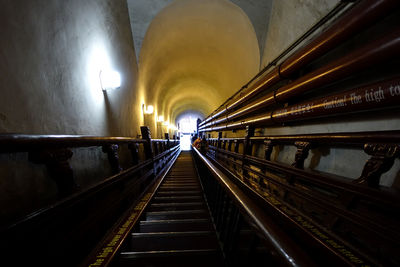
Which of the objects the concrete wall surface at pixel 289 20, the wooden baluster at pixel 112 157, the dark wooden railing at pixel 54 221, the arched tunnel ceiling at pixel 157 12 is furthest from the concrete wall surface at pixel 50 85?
the concrete wall surface at pixel 289 20

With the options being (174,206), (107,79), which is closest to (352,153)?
(174,206)

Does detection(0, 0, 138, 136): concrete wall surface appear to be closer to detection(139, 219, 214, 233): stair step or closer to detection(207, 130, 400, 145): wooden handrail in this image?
detection(139, 219, 214, 233): stair step

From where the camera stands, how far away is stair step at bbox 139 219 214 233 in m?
2.13

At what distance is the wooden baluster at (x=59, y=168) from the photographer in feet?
4.23

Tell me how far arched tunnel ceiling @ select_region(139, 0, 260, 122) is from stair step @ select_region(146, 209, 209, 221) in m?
3.64

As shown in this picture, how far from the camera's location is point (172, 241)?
183 centimetres

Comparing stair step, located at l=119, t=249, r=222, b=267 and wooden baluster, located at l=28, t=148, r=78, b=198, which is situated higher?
wooden baluster, located at l=28, t=148, r=78, b=198

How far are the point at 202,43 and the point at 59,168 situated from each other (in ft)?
18.8

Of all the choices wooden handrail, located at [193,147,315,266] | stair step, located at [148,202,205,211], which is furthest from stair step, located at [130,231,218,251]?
wooden handrail, located at [193,147,315,266]

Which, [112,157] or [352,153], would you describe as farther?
[112,157]

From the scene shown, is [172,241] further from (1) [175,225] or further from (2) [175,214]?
(2) [175,214]

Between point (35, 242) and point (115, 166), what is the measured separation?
1167mm

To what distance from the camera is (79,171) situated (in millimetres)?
2133

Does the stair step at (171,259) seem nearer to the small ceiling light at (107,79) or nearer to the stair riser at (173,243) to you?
the stair riser at (173,243)
